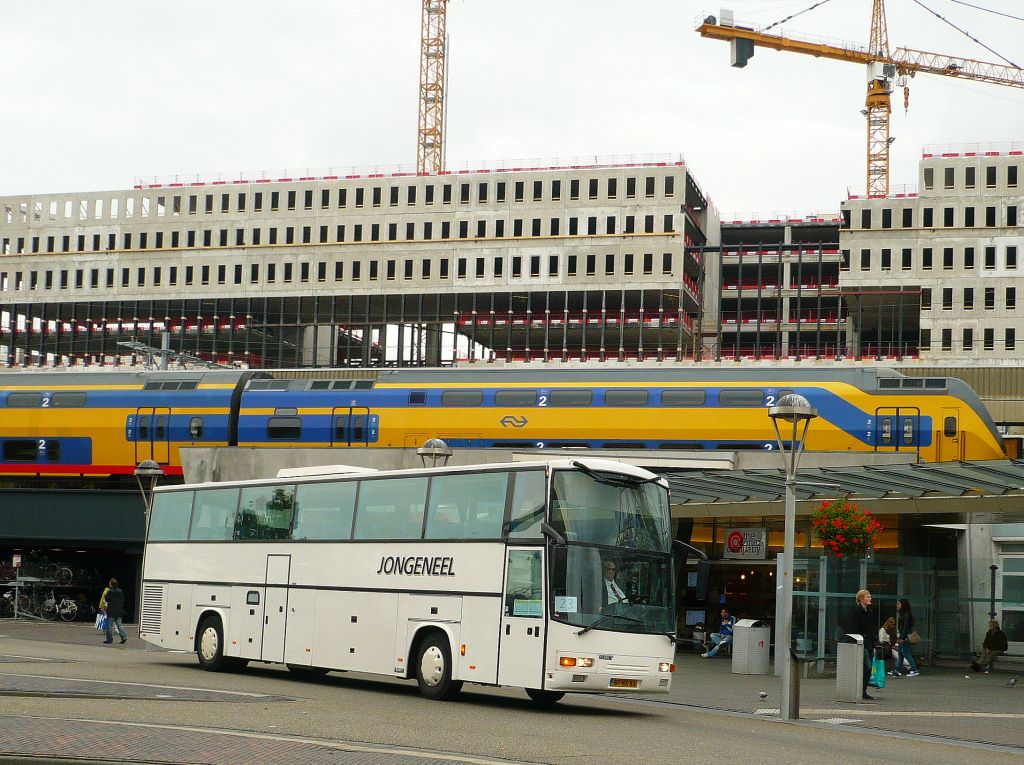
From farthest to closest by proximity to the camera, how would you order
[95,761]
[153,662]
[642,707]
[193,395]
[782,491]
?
[193,395]
[782,491]
[153,662]
[642,707]
[95,761]

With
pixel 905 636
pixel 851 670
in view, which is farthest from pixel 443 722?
pixel 905 636

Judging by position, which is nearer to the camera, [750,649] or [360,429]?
[750,649]

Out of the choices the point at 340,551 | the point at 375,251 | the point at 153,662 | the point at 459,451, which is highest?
the point at 375,251

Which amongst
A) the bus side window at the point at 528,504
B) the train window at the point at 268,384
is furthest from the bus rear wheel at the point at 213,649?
the train window at the point at 268,384

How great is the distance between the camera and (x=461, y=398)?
48.8 meters

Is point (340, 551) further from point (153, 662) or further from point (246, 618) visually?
point (153, 662)

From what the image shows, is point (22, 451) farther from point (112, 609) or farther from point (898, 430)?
point (898, 430)

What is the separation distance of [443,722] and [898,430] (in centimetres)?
3022

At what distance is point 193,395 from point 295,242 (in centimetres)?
5991

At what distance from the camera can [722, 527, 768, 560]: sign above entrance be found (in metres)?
34.7

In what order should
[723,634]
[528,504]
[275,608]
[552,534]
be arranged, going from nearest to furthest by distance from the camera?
[552,534]
[528,504]
[275,608]
[723,634]

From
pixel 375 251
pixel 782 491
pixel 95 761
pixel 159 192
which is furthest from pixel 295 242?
pixel 95 761

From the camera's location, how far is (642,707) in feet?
70.2

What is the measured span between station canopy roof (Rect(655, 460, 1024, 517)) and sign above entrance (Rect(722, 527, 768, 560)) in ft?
4.94
